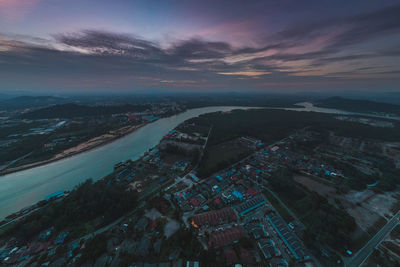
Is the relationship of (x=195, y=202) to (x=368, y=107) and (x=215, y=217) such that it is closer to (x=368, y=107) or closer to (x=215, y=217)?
(x=215, y=217)

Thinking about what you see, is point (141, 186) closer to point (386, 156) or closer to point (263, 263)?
point (263, 263)

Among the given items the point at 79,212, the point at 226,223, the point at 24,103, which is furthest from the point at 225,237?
the point at 24,103

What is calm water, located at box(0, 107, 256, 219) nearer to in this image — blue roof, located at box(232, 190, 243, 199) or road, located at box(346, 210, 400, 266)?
blue roof, located at box(232, 190, 243, 199)

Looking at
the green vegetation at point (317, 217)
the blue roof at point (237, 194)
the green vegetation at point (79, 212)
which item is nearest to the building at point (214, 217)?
the blue roof at point (237, 194)

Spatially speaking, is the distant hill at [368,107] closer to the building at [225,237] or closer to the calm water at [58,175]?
the building at [225,237]

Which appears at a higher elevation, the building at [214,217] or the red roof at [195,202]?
A: the building at [214,217]

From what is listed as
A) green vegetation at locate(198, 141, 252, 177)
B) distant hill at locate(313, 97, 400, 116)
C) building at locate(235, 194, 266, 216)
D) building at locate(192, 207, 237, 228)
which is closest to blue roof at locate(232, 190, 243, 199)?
building at locate(235, 194, 266, 216)
